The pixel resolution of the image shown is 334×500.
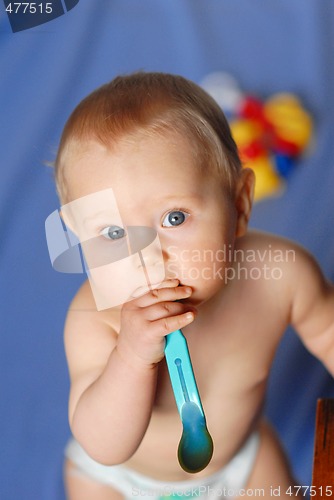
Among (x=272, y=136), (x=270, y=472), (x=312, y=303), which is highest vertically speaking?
(x=272, y=136)

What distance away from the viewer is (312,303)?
0.54 m

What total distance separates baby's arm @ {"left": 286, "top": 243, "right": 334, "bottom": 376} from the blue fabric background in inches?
3.6

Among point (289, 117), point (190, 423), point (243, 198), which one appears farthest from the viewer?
point (289, 117)

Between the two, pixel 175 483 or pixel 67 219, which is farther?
pixel 175 483

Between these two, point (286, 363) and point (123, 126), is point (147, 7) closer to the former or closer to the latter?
point (123, 126)

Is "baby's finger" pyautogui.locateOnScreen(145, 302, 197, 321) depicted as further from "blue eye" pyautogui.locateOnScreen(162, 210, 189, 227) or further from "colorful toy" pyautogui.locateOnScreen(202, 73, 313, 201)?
"colorful toy" pyautogui.locateOnScreen(202, 73, 313, 201)

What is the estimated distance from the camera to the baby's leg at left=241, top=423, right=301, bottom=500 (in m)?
0.54

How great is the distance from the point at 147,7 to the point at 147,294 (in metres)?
0.23

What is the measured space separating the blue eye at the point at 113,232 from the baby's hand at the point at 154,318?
35mm

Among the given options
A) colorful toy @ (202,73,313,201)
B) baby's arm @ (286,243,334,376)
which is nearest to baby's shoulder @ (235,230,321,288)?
baby's arm @ (286,243,334,376)

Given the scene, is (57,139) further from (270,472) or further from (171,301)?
(270,472)

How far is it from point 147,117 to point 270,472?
0.30 metres

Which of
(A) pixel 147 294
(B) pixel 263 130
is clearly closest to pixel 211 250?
(A) pixel 147 294

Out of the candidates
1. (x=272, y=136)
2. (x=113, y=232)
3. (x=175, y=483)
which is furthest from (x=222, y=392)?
(x=272, y=136)
